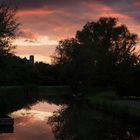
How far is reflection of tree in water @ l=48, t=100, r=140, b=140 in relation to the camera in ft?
128

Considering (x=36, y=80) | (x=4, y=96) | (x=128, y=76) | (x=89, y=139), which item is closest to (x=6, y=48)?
(x=4, y=96)

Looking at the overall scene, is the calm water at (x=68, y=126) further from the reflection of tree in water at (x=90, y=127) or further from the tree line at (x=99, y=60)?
the tree line at (x=99, y=60)

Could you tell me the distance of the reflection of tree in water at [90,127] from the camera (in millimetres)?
39000

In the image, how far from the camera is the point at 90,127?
44969 millimetres

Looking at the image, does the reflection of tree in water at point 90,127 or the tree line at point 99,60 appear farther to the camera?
the tree line at point 99,60

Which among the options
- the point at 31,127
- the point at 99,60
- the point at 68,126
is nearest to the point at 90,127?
the point at 68,126

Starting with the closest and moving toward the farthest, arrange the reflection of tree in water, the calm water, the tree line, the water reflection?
the water reflection → the calm water → the reflection of tree in water → the tree line

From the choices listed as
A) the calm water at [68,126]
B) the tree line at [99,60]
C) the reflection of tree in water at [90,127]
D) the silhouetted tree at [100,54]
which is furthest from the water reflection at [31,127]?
the silhouetted tree at [100,54]

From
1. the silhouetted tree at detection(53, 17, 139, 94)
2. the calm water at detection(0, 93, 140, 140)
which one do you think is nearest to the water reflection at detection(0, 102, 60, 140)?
the calm water at detection(0, 93, 140, 140)

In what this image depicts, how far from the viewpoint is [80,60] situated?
98438 millimetres

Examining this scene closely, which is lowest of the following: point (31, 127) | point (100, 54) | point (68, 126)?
point (31, 127)

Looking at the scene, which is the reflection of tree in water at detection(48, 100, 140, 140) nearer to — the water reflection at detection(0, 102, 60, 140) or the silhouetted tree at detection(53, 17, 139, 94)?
the water reflection at detection(0, 102, 60, 140)

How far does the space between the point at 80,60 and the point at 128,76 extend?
685 inches

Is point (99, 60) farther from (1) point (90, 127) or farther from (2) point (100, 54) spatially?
(1) point (90, 127)
